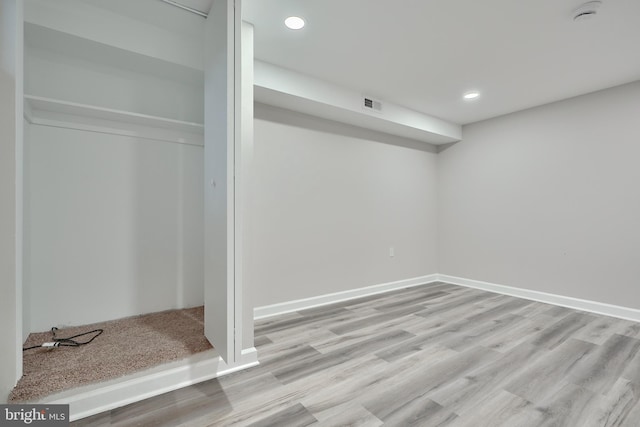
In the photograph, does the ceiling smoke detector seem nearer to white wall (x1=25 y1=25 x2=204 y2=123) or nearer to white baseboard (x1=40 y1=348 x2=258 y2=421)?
white wall (x1=25 y1=25 x2=204 y2=123)

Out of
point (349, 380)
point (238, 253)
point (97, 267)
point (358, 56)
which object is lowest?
point (349, 380)

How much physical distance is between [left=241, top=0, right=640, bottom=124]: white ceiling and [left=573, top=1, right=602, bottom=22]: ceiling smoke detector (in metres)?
0.04

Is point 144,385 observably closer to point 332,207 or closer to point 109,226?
point 109,226

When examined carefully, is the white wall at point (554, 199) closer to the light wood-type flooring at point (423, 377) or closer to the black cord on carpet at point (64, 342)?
the light wood-type flooring at point (423, 377)

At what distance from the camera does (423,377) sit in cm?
182

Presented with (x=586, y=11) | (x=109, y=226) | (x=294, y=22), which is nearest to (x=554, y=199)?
(x=586, y=11)

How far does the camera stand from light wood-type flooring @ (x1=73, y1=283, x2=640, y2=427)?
1465mm

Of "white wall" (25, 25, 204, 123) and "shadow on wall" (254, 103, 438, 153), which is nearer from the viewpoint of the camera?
"white wall" (25, 25, 204, 123)

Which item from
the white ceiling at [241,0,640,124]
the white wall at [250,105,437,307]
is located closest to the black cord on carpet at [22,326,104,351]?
the white wall at [250,105,437,307]

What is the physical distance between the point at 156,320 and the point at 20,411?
97cm

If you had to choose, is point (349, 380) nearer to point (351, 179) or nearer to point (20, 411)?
point (20, 411)

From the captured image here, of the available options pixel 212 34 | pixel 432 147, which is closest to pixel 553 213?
pixel 432 147

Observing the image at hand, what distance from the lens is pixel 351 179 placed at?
11.8 feet

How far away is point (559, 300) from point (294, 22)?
4.04 m
